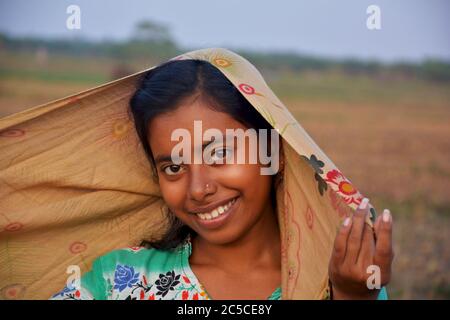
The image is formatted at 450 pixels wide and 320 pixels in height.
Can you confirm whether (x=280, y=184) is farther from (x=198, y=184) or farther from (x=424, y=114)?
(x=424, y=114)

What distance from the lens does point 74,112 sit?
2576 millimetres

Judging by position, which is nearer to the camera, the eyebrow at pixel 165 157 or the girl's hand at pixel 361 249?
the girl's hand at pixel 361 249

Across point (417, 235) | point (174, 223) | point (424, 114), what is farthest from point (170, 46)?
Result: point (174, 223)

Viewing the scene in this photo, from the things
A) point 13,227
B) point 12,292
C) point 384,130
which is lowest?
point 384,130

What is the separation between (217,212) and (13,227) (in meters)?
0.84

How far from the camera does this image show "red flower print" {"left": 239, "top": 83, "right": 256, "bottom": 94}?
2.32m

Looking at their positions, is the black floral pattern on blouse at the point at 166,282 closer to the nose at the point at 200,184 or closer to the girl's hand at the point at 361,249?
the nose at the point at 200,184

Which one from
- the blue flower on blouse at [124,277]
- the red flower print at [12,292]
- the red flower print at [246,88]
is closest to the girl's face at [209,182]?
the red flower print at [246,88]

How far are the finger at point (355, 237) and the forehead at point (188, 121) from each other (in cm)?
67

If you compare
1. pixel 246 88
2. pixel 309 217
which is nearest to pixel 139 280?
pixel 309 217

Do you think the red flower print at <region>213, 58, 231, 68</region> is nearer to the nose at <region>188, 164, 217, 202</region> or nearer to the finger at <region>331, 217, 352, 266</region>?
the nose at <region>188, 164, 217, 202</region>

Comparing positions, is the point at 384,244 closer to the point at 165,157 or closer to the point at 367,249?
the point at 367,249

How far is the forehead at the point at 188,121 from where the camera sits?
236 cm

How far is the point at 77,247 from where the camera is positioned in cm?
273
